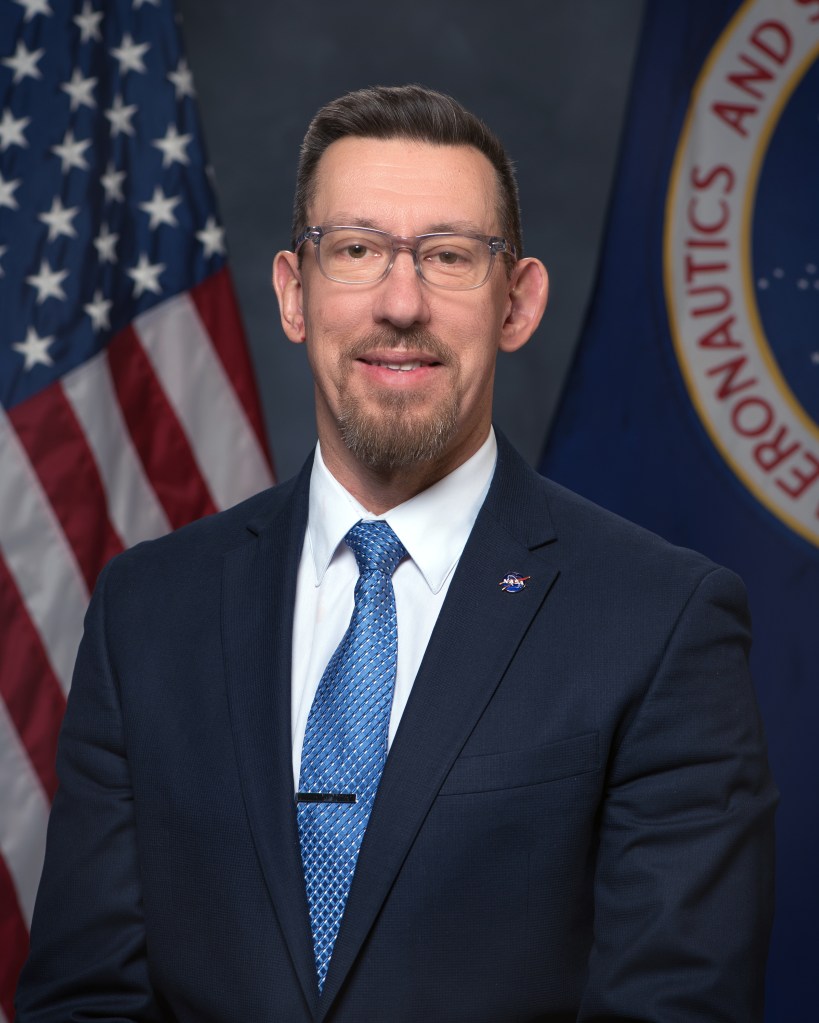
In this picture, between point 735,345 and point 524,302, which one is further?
point 735,345

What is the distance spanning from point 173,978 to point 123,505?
1.60 m

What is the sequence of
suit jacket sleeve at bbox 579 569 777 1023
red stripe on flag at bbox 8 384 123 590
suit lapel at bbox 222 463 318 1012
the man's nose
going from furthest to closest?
red stripe on flag at bbox 8 384 123 590
the man's nose
suit lapel at bbox 222 463 318 1012
suit jacket sleeve at bbox 579 569 777 1023

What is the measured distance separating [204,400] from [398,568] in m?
1.55

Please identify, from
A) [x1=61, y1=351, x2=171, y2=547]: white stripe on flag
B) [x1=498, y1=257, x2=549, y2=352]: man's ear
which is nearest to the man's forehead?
[x1=498, y1=257, x2=549, y2=352]: man's ear

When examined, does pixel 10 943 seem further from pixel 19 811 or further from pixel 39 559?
pixel 39 559

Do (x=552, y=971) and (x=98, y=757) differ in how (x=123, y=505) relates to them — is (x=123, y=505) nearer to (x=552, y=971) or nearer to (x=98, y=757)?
(x=98, y=757)

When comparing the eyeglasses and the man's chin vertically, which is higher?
the eyeglasses

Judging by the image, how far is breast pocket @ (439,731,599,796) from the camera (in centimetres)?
175

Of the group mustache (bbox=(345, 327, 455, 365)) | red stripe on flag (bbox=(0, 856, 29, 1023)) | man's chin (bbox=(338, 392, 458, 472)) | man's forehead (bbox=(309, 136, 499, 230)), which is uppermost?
man's forehead (bbox=(309, 136, 499, 230))

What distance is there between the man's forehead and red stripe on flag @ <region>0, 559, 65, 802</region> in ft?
5.00

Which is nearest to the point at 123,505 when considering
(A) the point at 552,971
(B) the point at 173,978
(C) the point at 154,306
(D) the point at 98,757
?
(C) the point at 154,306

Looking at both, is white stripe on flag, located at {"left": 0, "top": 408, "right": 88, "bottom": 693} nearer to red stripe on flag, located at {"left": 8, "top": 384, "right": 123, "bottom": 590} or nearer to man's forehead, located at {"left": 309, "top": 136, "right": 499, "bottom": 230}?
red stripe on flag, located at {"left": 8, "top": 384, "right": 123, "bottom": 590}

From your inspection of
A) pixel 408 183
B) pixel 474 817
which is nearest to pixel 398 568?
pixel 474 817

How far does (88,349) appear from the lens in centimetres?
323
